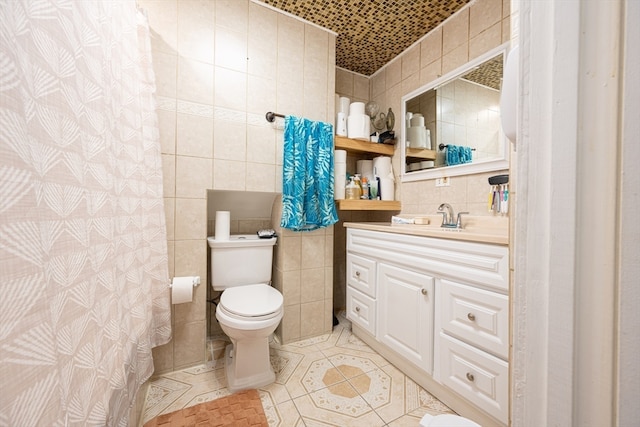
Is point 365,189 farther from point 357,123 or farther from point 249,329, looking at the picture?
point 249,329

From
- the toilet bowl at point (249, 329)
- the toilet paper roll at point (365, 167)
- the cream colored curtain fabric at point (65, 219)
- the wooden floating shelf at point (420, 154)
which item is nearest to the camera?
the cream colored curtain fabric at point (65, 219)

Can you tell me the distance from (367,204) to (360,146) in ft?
1.52

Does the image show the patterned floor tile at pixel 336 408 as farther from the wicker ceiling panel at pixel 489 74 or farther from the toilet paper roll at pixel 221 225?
the wicker ceiling panel at pixel 489 74

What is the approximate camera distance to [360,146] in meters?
1.94

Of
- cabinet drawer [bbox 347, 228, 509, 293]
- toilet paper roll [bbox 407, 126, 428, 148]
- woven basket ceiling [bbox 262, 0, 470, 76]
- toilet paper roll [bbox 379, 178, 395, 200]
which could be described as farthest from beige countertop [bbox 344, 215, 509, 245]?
woven basket ceiling [bbox 262, 0, 470, 76]

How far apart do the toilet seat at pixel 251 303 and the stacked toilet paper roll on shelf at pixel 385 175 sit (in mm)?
1181

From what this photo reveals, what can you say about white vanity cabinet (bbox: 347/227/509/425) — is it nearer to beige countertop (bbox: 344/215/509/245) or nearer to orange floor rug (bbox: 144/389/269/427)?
beige countertop (bbox: 344/215/509/245)

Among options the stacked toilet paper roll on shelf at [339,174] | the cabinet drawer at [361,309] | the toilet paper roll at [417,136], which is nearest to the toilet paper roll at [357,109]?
the stacked toilet paper roll on shelf at [339,174]

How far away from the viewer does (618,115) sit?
0.77 feet

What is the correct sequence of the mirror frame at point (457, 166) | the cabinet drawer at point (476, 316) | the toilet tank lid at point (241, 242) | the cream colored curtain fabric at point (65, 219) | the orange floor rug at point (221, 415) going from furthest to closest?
the toilet tank lid at point (241, 242)
the mirror frame at point (457, 166)
the orange floor rug at point (221, 415)
the cabinet drawer at point (476, 316)
the cream colored curtain fabric at point (65, 219)

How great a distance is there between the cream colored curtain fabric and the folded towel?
178 cm

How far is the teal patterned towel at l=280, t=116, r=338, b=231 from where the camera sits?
1.64m

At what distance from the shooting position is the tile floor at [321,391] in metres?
1.14

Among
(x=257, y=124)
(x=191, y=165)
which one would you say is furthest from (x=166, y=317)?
(x=257, y=124)
